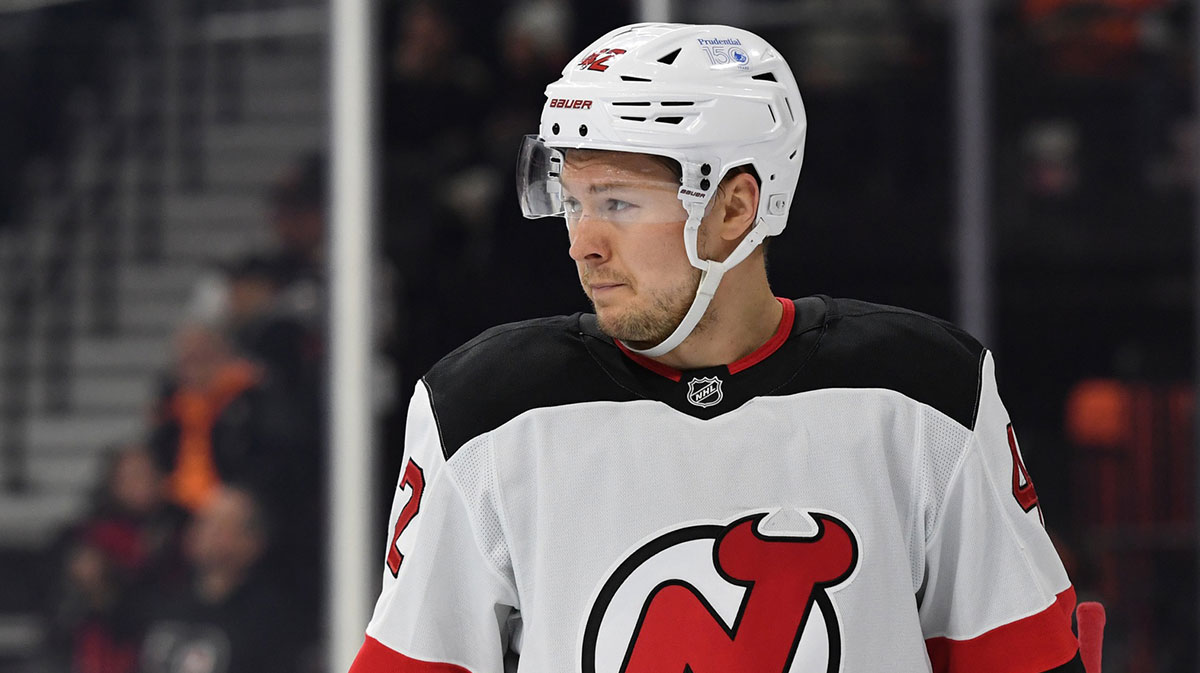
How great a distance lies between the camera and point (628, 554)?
1.25 meters

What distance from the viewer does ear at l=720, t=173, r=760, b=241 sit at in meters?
1.32

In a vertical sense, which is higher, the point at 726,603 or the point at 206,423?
the point at 726,603

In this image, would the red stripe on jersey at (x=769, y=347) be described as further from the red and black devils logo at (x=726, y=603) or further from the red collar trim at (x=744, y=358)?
the red and black devils logo at (x=726, y=603)

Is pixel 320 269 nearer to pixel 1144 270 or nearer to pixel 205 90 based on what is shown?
pixel 205 90

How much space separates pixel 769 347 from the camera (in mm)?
1316

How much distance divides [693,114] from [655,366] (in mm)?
222

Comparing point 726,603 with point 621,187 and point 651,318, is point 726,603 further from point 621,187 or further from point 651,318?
point 621,187

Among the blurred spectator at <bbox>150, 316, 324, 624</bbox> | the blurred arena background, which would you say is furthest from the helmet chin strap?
the blurred spectator at <bbox>150, 316, 324, 624</bbox>

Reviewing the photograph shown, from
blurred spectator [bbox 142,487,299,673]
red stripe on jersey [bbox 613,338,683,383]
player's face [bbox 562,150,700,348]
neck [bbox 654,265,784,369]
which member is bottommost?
blurred spectator [bbox 142,487,299,673]

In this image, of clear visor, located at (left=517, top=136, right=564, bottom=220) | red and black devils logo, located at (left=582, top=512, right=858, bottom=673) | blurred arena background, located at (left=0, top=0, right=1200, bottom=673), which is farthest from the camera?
blurred arena background, located at (left=0, top=0, right=1200, bottom=673)

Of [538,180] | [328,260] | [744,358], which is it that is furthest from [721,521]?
[328,260]

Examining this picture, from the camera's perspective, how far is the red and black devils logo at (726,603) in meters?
1.24

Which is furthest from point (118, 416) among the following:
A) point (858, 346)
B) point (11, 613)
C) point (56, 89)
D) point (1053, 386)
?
point (858, 346)

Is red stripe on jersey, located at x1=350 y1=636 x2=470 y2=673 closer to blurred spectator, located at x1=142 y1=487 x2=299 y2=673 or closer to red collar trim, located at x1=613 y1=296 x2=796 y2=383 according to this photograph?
red collar trim, located at x1=613 y1=296 x2=796 y2=383
